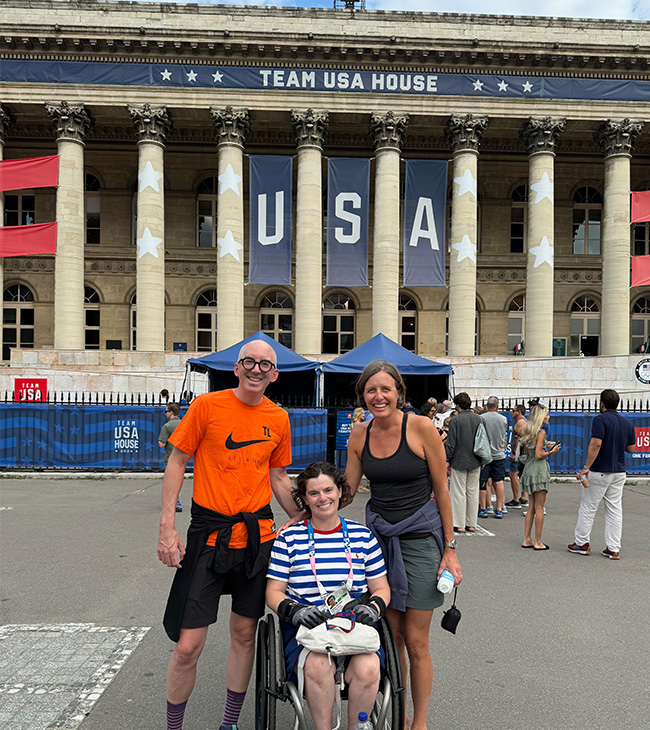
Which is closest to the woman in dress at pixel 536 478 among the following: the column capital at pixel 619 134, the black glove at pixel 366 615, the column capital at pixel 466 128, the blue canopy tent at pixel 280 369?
the blue canopy tent at pixel 280 369

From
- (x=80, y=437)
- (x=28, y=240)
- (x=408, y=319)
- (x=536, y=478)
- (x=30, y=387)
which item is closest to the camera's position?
(x=536, y=478)

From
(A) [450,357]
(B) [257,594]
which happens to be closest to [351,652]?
(B) [257,594]

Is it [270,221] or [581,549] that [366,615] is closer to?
[581,549]

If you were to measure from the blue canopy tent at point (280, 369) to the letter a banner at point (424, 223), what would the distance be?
658 centimetres

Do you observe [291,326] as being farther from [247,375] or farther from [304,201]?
[247,375]

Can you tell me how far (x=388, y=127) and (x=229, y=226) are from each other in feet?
25.8

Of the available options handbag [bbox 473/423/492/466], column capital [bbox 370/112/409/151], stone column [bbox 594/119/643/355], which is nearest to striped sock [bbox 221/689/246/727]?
handbag [bbox 473/423/492/466]

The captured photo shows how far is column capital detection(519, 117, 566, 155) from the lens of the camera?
2477 centimetres

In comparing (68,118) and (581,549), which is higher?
(68,118)

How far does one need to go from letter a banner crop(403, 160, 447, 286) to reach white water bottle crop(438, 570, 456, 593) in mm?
20205

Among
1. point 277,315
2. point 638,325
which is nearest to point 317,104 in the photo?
point 277,315

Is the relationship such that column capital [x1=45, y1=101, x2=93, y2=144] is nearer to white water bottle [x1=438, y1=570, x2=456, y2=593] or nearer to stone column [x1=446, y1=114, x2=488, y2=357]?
stone column [x1=446, y1=114, x2=488, y2=357]

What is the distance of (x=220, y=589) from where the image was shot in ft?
10.4

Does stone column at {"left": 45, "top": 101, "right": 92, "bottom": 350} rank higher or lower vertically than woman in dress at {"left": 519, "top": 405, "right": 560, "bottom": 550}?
higher
